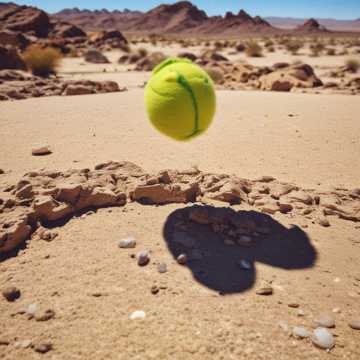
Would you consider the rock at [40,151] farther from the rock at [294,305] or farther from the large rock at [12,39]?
the large rock at [12,39]

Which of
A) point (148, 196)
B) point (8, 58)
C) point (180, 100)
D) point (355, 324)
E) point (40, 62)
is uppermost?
point (180, 100)

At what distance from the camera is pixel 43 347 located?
1.54 m

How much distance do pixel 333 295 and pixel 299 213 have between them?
879 millimetres

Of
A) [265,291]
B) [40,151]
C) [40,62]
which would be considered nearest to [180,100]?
[265,291]

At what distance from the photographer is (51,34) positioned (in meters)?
29.1

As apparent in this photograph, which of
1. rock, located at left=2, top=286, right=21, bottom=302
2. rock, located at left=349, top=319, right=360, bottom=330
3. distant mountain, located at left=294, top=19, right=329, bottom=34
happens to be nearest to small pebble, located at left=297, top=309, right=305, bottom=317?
rock, located at left=349, top=319, right=360, bottom=330

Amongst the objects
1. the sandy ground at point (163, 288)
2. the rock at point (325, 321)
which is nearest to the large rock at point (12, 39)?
the sandy ground at point (163, 288)

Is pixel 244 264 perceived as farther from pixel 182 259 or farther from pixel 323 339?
pixel 323 339

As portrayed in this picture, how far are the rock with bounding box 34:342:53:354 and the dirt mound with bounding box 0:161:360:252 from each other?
0.86 meters

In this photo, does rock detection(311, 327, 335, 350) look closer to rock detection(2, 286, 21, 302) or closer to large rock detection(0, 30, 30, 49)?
rock detection(2, 286, 21, 302)

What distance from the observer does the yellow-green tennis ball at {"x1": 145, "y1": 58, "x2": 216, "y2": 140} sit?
2.11 metres

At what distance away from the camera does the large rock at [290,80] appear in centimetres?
847

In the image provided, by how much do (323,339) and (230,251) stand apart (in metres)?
0.76

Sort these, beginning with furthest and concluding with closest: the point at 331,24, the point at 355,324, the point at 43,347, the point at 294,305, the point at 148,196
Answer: the point at 331,24
the point at 148,196
the point at 294,305
the point at 355,324
the point at 43,347
